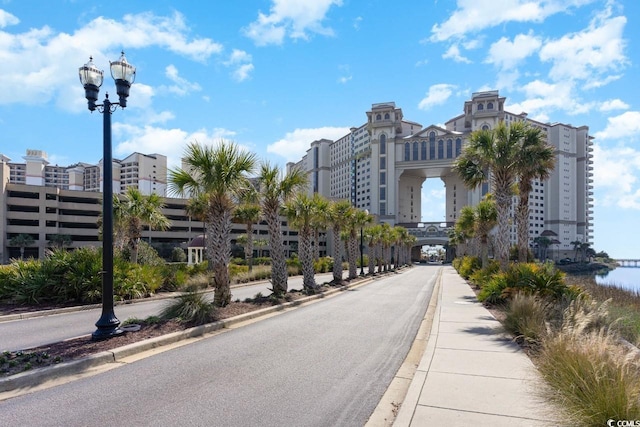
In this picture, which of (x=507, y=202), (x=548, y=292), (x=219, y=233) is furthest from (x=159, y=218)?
(x=548, y=292)

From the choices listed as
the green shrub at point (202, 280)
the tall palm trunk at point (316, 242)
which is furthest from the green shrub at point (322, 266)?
the green shrub at point (202, 280)

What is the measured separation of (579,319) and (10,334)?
12492mm

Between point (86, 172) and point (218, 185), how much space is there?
17511 centimetres

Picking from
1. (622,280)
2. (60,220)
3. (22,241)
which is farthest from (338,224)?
(60,220)

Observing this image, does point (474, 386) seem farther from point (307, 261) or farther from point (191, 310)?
point (307, 261)

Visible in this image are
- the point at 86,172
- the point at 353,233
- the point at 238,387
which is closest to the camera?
the point at 238,387

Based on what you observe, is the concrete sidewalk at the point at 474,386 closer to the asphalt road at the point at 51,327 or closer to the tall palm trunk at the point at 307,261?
the asphalt road at the point at 51,327

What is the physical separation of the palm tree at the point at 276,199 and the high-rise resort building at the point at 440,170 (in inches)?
4437

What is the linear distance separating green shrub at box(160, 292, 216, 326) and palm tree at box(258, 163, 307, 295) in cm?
566

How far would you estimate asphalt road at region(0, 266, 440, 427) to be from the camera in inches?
186

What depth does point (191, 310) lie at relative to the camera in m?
9.86

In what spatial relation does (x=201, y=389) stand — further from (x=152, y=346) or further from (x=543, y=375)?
(x=543, y=375)

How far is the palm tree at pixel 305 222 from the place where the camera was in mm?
20062

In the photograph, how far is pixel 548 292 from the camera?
12.0 meters
